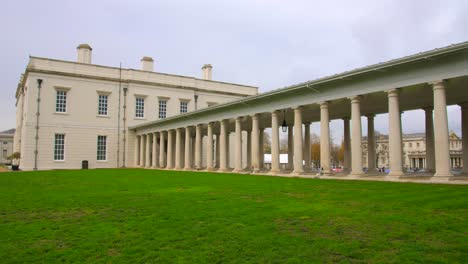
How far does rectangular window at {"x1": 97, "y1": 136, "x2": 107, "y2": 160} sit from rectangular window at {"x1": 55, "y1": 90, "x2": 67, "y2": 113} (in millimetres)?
5688

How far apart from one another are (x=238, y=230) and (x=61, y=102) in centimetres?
4437

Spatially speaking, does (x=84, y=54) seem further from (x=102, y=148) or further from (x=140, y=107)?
(x=102, y=148)

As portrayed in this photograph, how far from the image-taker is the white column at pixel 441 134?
1699 cm

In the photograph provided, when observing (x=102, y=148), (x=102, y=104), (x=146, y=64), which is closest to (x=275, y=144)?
(x=102, y=148)

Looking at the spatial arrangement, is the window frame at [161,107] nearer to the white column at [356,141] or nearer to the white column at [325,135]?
the white column at [325,135]

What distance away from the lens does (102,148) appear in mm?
48531

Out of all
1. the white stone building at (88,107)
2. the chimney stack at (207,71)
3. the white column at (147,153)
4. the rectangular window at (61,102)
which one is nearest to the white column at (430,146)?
the white column at (147,153)

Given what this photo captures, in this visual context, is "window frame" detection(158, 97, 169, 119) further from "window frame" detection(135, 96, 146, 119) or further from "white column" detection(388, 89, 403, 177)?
"white column" detection(388, 89, 403, 177)

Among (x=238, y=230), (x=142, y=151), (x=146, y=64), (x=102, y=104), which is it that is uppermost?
(x=146, y=64)

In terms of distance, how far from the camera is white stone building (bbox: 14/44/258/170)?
43.6m

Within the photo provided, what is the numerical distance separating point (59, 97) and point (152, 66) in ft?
46.7

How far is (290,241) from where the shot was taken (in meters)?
6.58

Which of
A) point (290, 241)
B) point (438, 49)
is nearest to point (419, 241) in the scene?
point (290, 241)

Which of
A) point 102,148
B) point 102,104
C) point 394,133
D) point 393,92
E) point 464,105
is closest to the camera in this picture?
point 393,92
